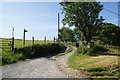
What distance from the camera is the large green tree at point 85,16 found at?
20984mm

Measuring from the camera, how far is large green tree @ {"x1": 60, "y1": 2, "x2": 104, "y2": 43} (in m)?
21.0

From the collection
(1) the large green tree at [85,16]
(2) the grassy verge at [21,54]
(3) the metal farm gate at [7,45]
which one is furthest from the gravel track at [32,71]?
(1) the large green tree at [85,16]

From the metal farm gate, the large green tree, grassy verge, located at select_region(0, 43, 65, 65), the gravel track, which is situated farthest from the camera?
the large green tree

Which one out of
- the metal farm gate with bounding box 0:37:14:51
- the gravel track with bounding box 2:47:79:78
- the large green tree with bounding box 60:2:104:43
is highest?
the large green tree with bounding box 60:2:104:43

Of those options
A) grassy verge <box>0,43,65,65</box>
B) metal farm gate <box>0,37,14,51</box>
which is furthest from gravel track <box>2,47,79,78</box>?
metal farm gate <box>0,37,14,51</box>

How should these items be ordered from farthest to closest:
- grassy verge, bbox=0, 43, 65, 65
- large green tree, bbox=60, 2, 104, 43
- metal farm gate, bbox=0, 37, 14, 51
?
large green tree, bbox=60, 2, 104, 43
metal farm gate, bbox=0, 37, 14, 51
grassy verge, bbox=0, 43, 65, 65

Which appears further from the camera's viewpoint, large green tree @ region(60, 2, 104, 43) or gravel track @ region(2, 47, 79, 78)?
large green tree @ region(60, 2, 104, 43)

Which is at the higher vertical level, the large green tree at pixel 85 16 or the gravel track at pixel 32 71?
the large green tree at pixel 85 16

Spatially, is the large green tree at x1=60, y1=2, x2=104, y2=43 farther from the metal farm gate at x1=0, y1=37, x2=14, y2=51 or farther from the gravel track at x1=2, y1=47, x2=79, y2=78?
the gravel track at x1=2, y1=47, x2=79, y2=78

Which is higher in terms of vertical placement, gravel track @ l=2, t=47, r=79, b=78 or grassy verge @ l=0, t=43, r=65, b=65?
grassy verge @ l=0, t=43, r=65, b=65

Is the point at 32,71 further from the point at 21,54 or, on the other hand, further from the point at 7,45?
the point at 7,45

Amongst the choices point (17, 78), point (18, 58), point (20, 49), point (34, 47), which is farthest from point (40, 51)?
point (17, 78)

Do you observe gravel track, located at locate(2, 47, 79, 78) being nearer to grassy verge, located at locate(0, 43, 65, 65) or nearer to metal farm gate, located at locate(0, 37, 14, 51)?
grassy verge, located at locate(0, 43, 65, 65)

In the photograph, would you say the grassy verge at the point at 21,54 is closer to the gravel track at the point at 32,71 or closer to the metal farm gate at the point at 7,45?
the metal farm gate at the point at 7,45
